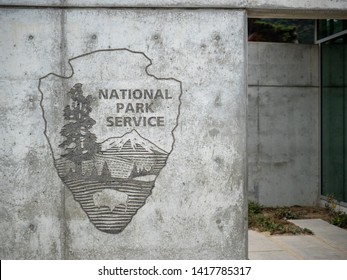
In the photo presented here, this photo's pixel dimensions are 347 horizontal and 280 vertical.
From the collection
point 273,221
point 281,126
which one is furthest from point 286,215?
point 281,126

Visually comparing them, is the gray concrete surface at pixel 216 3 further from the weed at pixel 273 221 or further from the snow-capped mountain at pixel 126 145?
the weed at pixel 273 221

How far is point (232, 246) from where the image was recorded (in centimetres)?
494

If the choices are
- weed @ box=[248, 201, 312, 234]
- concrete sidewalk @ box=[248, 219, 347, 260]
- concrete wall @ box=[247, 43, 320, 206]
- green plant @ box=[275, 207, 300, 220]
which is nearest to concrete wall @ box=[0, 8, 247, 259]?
concrete sidewalk @ box=[248, 219, 347, 260]

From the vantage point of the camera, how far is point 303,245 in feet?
22.3

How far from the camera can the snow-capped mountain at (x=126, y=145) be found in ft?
16.0

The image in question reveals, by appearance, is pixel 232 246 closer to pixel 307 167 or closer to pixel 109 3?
pixel 109 3

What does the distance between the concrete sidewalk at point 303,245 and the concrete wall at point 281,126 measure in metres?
1.60

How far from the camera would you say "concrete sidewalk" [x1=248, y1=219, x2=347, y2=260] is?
6.20 metres

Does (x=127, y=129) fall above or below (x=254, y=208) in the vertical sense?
above

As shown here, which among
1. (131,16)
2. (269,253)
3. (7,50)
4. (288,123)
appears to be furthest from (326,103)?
(7,50)

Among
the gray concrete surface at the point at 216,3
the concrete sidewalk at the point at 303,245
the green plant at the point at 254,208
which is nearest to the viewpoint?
the gray concrete surface at the point at 216,3

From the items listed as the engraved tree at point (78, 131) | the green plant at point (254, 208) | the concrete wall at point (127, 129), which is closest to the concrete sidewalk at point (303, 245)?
the green plant at point (254, 208)

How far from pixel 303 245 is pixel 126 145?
3.19 m

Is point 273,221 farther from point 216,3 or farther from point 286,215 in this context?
point 216,3
